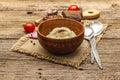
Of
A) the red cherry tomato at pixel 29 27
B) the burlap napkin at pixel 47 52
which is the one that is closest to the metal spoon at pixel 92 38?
the burlap napkin at pixel 47 52

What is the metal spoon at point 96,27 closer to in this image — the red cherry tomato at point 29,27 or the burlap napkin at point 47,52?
the burlap napkin at point 47,52

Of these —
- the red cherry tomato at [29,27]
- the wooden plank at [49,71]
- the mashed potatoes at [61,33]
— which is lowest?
the wooden plank at [49,71]

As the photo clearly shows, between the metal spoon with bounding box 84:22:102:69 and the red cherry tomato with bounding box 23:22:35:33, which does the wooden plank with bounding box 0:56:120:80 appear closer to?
the metal spoon with bounding box 84:22:102:69

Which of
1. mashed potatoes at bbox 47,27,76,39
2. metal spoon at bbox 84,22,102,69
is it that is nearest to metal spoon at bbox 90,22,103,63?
metal spoon at bbox 84,22,102,69

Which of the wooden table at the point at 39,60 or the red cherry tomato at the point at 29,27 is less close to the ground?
the red cherry tomato at the point at 29,27

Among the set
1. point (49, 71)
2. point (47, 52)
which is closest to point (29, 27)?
point (47, 52)

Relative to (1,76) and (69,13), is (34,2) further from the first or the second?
(1,76)

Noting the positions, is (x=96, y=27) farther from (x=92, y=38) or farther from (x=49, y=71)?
(x=49, y=71)

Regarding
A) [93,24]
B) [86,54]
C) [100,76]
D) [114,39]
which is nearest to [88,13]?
[93,24]
